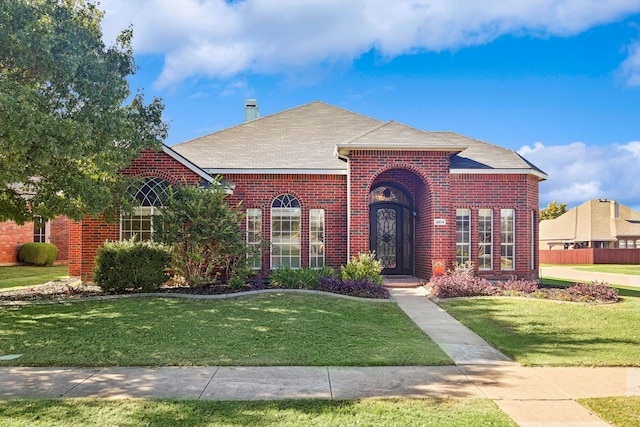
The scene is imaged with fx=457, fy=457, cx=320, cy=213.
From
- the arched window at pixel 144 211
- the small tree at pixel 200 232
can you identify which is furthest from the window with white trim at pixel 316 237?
the arched window at pixel 144 211

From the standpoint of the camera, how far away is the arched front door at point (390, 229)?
17.4 meters

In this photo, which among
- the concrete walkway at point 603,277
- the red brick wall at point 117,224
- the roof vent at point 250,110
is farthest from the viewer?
the roof vent at point 250,110

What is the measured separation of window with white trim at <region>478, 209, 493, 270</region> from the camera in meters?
16.0

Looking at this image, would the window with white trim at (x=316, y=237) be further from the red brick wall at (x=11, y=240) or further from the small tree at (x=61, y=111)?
the red brick wall at (x=11, y=240)

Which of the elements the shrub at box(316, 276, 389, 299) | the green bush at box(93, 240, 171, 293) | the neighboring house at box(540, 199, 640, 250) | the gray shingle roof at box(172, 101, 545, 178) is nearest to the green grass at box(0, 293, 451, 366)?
the shrub at box(316, 276, 389, 299)

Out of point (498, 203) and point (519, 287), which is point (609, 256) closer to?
point (498, 203)

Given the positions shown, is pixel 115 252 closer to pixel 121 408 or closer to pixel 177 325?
pixel 177 325

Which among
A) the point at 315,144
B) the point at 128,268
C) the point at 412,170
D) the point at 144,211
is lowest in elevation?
the point at 128,268

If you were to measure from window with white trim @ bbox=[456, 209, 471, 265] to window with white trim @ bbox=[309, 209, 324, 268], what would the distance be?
473 cm

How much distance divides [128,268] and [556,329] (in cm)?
1054

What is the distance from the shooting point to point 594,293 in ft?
41.2

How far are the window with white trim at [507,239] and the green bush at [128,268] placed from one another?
11307 mm

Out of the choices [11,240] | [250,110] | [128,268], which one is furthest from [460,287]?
[11,240]

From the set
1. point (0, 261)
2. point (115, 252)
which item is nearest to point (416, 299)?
point (115, 252)
